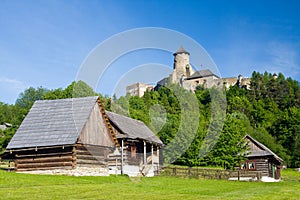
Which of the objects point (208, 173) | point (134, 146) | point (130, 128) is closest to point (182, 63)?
point (130, 128)

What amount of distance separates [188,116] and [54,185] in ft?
99.3

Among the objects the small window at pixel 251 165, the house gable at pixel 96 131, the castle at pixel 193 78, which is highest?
the castle at pixel 193 78

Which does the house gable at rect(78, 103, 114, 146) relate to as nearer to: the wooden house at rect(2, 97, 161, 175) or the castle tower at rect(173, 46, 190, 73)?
the wooden house at rect(2, 97, 161, 175)

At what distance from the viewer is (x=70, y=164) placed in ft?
102

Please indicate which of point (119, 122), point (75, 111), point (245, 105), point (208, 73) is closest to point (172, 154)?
point (119, 122)

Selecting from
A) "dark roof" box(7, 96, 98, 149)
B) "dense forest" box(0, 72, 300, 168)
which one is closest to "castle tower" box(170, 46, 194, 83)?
"dense forest" box(0, 72, 300, 168)

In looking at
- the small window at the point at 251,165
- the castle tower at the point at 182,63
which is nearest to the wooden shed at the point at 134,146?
the small window at the point at 251,165

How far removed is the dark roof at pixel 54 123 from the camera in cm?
3125

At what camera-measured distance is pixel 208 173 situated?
39250 mm

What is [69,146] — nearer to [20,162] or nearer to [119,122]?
[20,162]

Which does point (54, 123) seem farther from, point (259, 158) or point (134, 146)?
point (259, 158)

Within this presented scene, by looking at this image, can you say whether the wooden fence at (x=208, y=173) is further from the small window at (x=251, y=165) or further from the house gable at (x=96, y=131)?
the small window at (x=251, y=165)

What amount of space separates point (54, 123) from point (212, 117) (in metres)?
31.3

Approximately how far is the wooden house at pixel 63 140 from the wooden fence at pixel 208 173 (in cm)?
598
